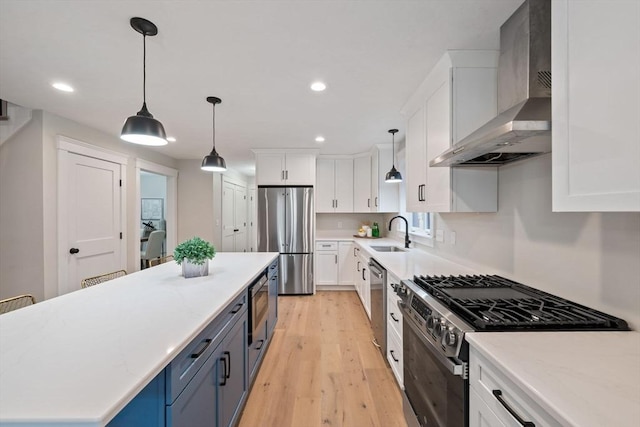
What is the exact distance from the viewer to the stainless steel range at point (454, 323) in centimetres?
107

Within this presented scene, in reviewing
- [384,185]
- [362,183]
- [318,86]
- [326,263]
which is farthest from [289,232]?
[318,86]

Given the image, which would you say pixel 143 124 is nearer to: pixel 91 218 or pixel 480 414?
pixel 480 414

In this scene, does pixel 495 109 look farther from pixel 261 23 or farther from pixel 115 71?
pixel 115 71

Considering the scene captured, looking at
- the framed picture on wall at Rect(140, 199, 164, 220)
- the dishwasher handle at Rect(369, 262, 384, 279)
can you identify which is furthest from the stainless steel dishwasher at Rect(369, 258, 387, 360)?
the framed picture on wall at Rect(140, 199, 164, 220)

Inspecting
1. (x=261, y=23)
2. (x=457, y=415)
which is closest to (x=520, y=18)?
(x=261, y=23)

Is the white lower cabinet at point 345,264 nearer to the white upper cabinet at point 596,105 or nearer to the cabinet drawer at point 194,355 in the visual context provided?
the cabinet drawer at point 194,355

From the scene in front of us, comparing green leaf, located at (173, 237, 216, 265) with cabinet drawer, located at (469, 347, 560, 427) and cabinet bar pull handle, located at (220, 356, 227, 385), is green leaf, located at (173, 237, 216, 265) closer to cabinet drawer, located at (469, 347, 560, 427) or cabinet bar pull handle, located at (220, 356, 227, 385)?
cabinet bar pull handle, located at (220, 356, 227, 385)

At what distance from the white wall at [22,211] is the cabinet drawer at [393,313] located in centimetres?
360

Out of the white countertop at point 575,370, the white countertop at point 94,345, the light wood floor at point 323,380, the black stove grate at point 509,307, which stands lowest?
the light wood floor at point 323,380

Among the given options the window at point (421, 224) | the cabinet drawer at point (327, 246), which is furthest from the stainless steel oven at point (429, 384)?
the cabinet drawer at point (327, 246)

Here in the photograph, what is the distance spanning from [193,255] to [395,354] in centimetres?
172

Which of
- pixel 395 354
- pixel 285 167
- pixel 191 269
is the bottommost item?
pixel 395 354

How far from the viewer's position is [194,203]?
17.9 ft

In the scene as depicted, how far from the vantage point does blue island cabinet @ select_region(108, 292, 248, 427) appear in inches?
35.9
